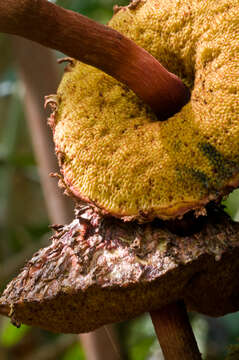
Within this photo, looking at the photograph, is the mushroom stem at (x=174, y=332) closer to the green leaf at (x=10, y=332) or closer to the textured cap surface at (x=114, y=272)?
the textured cap surface at (x=114, y=272)

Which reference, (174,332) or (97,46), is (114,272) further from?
(97,46)

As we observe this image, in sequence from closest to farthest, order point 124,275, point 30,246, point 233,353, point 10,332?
1. point 124,275
2. point 233,353
3. point 10,332
4. point 30,246

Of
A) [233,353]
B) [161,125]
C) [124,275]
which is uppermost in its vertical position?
[161,125]

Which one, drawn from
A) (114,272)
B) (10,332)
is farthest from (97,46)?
(10,332)

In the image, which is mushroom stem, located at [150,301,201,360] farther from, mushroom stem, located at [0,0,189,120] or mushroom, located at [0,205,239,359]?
mushroom stem, located at [0,0,189,120]

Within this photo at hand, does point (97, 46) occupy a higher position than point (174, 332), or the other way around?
point (97, 46)

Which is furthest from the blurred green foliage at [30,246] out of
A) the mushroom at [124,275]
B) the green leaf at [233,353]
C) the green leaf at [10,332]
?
the mushroom at [124,275]
